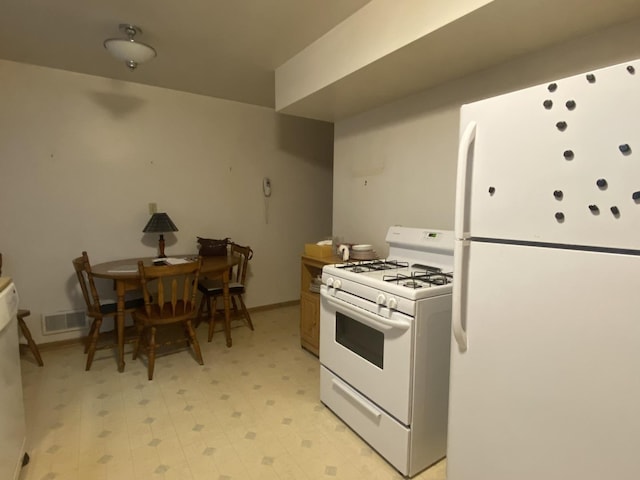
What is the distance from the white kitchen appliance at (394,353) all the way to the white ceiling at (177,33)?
156 centimetres

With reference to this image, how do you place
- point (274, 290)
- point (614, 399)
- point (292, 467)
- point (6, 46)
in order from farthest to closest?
point (274, 290)
point (6, 46)
point (292, 467)
point (614, 399)

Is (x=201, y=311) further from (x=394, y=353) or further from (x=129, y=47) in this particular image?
(x=394, y=353)

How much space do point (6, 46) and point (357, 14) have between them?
257cm

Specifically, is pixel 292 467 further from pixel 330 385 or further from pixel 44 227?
pixel 44 227

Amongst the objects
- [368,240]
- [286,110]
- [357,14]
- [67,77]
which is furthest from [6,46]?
[368,240]

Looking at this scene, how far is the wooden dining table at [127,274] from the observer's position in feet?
8.61

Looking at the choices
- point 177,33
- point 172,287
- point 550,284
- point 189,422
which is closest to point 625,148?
point 550,284

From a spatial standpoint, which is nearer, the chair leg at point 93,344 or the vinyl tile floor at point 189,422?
the vinyl tile floor at point 189,422

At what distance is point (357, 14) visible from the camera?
6.73 feet

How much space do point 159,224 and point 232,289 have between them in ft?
3.03

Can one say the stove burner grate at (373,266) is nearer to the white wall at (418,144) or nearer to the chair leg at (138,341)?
the white wall at (418,144)

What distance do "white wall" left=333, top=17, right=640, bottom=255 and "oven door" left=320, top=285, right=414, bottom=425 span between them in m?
0.97

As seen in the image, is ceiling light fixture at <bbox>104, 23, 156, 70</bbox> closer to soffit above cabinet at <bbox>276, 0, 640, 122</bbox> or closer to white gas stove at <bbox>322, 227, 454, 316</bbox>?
soffit above cabinet at <bbox>276, 0, 640, 122</bbox>

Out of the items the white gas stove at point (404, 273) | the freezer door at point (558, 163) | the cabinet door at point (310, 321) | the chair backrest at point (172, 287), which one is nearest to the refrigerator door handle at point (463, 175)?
the freezer door at point (558, 163)
